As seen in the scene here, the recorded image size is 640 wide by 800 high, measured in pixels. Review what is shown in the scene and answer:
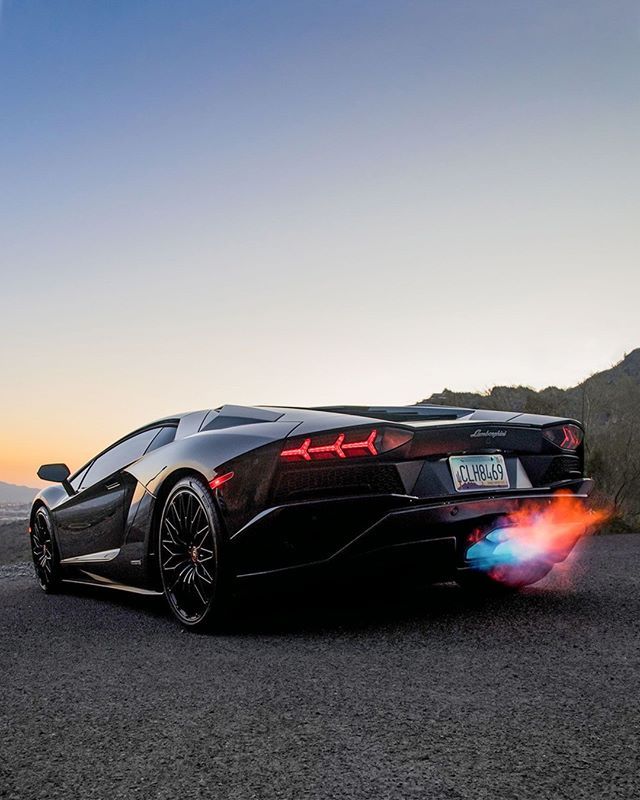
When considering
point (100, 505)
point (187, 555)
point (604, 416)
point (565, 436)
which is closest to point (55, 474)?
point (100, 505)

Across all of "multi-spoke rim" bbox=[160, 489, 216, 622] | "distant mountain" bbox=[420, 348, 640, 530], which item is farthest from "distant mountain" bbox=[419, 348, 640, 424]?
"multi-spoke rim" bbox=[160, 489, 216, 622]

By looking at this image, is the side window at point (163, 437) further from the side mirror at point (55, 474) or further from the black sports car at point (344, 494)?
the side mirror at point (55, 474)

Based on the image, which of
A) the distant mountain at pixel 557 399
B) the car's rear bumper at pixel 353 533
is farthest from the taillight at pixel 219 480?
the distant mountain at pixel 557 399

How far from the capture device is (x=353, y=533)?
385cm

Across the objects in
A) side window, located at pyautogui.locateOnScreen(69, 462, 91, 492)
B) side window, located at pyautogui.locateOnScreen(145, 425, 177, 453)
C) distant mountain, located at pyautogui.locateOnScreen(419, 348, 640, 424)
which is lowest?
side window, located at pyautogui.locateOnScreen(69, 462, 91, 492)

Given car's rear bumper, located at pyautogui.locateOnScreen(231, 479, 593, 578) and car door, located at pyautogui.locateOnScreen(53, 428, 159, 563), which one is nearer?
car's rear bumper, located at pyautogui.locateOnScreen(231, 479, 593, 578)

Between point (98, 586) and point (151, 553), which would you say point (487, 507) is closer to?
point (151, 553)

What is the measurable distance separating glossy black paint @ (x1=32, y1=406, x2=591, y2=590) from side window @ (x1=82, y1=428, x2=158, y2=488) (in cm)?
87

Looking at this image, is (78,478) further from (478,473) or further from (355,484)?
(478,473)

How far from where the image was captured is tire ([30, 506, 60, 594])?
6.19 meters

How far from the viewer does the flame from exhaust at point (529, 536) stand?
408 centimetres

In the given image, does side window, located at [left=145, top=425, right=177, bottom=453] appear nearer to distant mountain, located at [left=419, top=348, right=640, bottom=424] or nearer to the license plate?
the license plate

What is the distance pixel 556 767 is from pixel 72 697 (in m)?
1.76

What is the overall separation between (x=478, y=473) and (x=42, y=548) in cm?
389
